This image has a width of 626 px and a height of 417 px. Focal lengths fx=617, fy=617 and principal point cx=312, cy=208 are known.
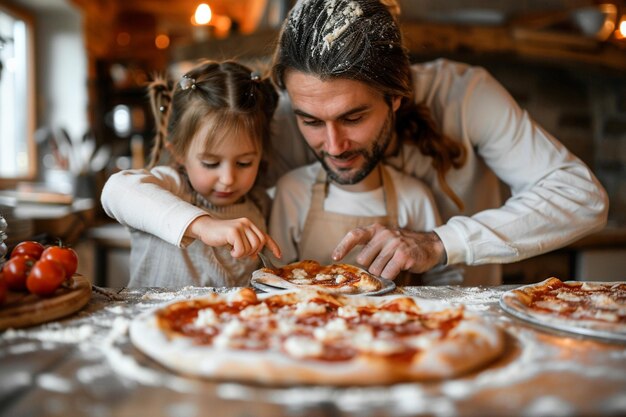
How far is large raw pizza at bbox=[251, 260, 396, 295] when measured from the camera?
1250 millimetres

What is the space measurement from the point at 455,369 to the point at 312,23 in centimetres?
112

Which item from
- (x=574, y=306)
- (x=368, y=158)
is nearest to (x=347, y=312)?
(x=574, y=306)

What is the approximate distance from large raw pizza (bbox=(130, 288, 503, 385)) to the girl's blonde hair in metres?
0.65

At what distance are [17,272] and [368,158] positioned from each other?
0.94 meters

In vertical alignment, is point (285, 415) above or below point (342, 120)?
below

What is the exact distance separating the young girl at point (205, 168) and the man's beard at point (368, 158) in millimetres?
207

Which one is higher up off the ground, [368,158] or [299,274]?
[368,158]

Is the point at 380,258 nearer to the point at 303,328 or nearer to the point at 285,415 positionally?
the point at 303,328

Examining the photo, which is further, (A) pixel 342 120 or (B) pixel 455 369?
(A) pixel 342 120

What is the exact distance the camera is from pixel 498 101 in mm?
1873

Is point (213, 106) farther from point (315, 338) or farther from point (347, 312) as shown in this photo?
point (315, 338)

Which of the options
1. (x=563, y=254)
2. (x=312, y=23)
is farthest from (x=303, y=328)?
(x=563, y=254)

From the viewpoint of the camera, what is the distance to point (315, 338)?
2.83ft

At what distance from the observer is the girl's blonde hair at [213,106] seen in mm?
1636
